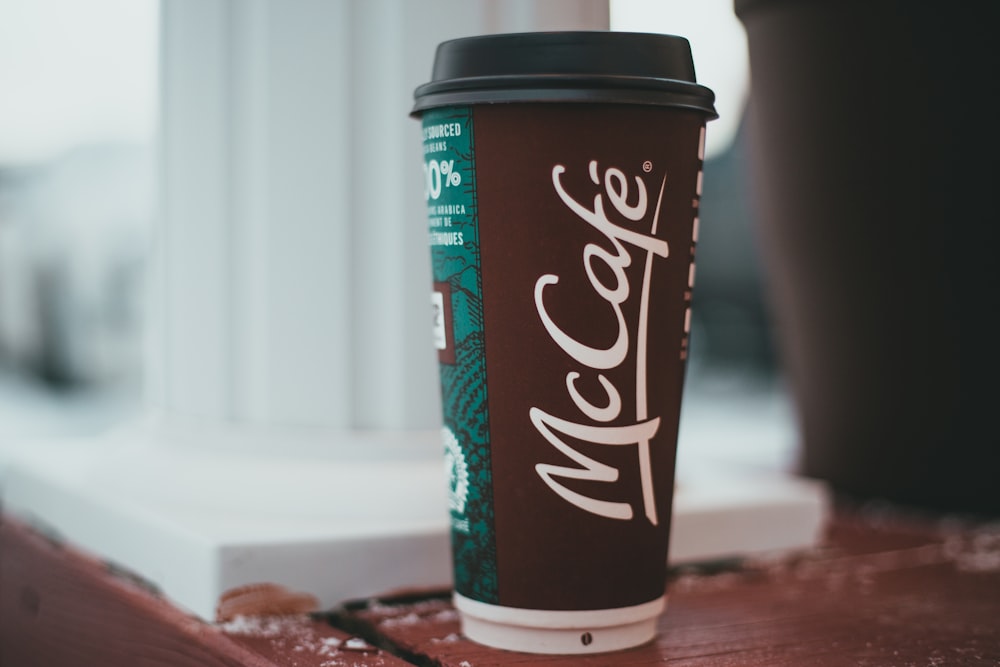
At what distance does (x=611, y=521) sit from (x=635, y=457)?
0.16 ft

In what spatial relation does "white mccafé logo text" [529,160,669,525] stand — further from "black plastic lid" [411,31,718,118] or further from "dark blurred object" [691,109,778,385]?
"dark blurred object" [691,109,778,385]

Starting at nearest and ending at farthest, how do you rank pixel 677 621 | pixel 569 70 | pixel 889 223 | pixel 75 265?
1. pixel 569 70
2. pixel 677 621
3. pixel 889 223
4. pixel 75 265

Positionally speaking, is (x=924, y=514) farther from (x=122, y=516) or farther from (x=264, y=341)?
(x=122, y=516)

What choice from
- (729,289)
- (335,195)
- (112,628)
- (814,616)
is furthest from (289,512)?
(729,289)

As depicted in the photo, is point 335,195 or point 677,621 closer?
point 677,621

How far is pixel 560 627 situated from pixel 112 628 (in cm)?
45

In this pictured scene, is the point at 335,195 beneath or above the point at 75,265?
above

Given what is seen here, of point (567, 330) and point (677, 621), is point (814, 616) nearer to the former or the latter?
point (677, 621)

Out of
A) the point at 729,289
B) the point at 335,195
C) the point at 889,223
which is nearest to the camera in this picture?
the point at 335,195

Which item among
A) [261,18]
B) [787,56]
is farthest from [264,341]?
[787,56]

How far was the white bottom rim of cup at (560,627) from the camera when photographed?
735mm

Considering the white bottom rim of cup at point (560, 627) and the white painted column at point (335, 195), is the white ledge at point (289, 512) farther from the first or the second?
the white bottom rim of cup at point (560, 627)

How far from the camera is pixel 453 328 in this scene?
0.74 m

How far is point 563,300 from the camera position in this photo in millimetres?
702
